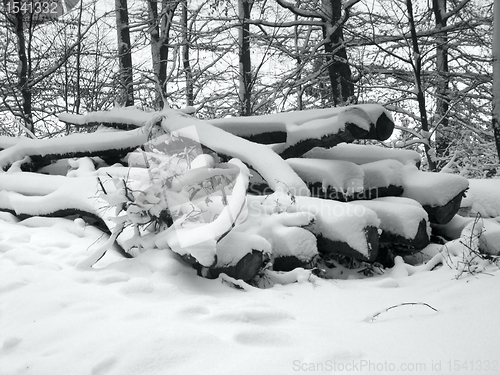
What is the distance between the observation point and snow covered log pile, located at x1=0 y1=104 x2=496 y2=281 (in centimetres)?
325

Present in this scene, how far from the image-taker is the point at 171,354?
187cm

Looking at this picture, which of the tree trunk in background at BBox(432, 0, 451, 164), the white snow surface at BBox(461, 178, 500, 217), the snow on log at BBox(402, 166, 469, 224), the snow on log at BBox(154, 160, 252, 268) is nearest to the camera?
the snow on log at BBox(154, 160, 252, 268)

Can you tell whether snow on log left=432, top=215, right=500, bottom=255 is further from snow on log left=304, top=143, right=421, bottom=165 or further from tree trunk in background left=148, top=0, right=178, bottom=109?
tree trunk in background left=148, top=0, right=178, bottom=109

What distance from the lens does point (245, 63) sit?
1054 cm

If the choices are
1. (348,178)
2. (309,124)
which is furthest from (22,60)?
(348,178)

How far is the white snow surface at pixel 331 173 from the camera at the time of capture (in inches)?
162

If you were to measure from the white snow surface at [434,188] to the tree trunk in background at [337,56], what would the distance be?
4228mm

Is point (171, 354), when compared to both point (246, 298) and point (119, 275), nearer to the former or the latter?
point (246, 298)

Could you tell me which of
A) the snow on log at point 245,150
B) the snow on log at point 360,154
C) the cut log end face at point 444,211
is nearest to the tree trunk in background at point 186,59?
the snow on log at point 245,150

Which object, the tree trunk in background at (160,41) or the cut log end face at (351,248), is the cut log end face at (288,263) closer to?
the cut log end face at (351,248)

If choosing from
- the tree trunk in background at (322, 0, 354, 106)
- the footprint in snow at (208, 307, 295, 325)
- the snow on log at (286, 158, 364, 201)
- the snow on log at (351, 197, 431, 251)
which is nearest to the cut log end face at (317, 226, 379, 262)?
the snow on log at (351, 197, 431, 251)

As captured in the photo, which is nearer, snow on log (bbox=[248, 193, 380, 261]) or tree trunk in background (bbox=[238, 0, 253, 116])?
snow on log (bbox=[248, 193, 380, 261])

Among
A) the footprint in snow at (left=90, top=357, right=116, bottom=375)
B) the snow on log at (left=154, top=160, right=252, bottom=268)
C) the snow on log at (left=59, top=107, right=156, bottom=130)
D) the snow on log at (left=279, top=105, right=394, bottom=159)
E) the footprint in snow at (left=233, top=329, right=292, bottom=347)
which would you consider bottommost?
the footprint in snow at (left=233, top=329, right=292, bottom=347)

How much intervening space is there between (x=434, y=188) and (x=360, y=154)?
3.09 feet
